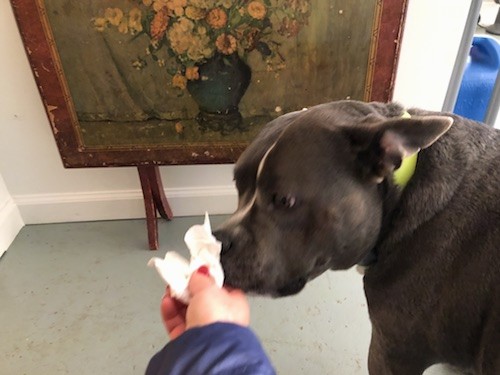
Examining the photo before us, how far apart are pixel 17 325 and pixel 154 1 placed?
124 cm

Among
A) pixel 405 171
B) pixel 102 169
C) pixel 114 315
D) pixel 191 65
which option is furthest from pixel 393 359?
pixel 102 169

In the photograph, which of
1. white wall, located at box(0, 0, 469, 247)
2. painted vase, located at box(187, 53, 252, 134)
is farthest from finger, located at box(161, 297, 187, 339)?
A: white wall, located at box(0, 0, 469, 247)

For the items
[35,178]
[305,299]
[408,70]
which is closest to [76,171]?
[35,178]

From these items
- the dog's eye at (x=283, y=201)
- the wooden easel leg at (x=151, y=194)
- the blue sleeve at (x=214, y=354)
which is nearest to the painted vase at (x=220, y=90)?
the wooden easel leg at (x=151, y=194)

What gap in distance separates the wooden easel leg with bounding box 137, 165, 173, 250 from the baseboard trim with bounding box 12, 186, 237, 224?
110 mm

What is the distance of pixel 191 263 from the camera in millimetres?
873

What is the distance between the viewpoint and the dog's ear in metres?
0.84

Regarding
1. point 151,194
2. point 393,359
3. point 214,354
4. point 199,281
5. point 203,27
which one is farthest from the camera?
point 151,194

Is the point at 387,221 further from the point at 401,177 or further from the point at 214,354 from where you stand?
the point at 214,354

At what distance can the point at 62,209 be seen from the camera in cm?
221

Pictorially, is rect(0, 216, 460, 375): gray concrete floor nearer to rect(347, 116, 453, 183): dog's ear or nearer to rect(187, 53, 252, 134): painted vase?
rect(187, 53, 252, 134): painted vase

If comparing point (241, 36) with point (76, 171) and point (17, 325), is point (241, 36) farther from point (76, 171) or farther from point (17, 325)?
point (17, 325)

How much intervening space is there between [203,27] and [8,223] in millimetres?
1256

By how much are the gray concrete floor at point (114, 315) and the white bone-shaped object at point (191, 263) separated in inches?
Answer: 30.9
